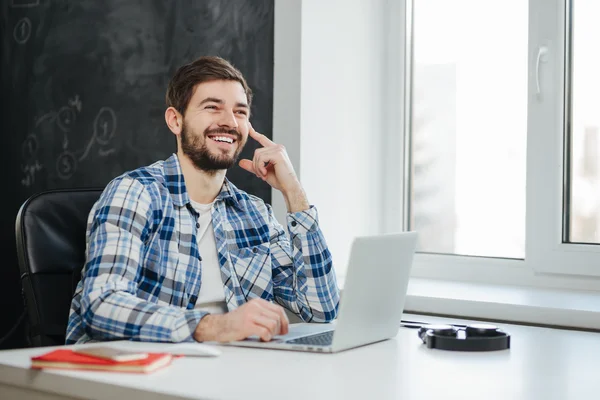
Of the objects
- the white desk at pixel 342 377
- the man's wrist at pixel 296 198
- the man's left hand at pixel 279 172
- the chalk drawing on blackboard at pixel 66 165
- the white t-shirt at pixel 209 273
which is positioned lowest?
the white desk at pixel 342 377

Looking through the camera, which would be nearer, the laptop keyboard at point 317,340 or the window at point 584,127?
the laptop keyboard at point 317,340

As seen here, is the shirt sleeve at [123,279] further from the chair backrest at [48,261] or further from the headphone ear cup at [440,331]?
the headphone ear cup at [440,331]

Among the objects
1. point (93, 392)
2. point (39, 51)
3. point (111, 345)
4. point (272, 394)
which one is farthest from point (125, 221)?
point (39, 51)

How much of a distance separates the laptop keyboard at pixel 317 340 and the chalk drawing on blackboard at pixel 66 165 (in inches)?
68.3

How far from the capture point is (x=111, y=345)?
154 centimetres

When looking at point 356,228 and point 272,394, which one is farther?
point 356,228

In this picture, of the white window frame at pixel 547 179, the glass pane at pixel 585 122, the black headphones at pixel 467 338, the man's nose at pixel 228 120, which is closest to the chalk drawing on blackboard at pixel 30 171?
the man's nose at pixel 228 120

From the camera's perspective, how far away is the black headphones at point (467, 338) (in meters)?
1.55

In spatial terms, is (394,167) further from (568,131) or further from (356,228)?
(568,131)

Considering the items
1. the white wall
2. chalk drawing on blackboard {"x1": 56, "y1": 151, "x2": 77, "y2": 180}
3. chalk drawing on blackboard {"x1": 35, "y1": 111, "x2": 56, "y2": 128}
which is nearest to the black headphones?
the white wall

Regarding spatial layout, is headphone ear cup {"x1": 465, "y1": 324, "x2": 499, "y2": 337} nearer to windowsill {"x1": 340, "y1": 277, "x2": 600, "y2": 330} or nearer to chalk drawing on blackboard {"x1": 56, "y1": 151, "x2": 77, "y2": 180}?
windowsill {"x1": 340, "y1": 277, "x2": 600, "y2": 330}

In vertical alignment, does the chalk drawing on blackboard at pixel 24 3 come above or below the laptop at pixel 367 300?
above

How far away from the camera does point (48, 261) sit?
190cm

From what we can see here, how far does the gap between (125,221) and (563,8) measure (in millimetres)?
1421
